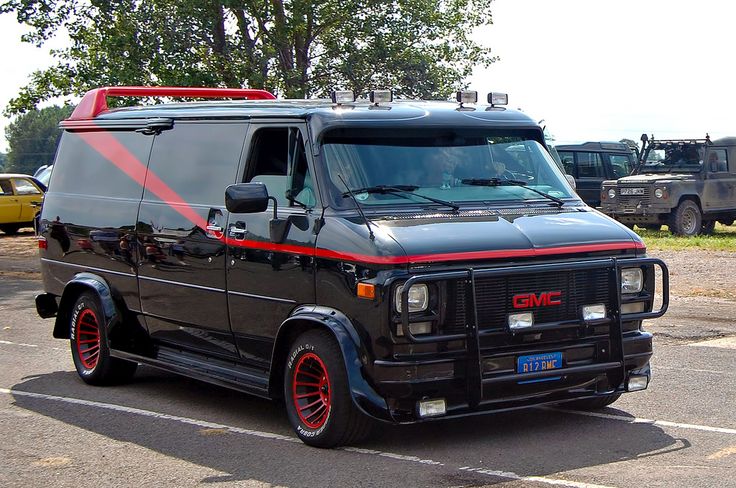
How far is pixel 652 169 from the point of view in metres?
28.9

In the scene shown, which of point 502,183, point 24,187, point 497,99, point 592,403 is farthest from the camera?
point 24,187

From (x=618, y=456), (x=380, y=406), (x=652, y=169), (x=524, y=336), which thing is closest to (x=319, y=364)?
(x=380, y=406)

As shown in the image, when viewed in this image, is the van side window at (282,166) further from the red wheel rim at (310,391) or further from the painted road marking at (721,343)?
the painted road marking at (721,343)

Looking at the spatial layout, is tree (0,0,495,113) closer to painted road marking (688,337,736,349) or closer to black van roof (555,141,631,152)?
black van roof (555,141,631,152)

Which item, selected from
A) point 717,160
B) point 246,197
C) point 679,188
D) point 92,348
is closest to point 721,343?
point 246,197

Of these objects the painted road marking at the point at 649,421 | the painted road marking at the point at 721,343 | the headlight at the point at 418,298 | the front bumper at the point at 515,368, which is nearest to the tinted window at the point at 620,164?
the painted road marking at the point at 721,343

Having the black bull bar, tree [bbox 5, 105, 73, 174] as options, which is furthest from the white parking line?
tree [bbox 5, 105, 73, 174]

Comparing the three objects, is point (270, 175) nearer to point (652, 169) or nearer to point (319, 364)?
point (319, 364)

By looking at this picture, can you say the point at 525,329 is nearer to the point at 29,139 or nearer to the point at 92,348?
the point at 92,348

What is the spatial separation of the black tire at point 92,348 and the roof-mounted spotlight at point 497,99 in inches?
143

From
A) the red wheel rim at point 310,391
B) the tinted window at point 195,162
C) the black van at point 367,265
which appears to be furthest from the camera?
the tinted window at point 195,162

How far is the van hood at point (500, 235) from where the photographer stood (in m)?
7.13

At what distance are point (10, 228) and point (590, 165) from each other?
650 inches

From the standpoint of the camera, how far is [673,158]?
28.8 metres
